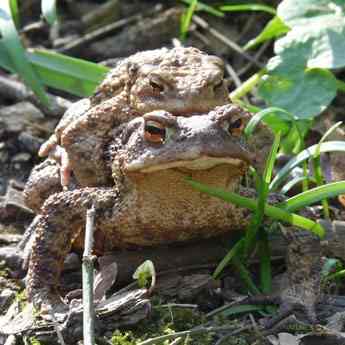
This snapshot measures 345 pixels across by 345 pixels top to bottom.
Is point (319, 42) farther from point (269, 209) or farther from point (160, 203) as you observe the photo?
point (160, 203)

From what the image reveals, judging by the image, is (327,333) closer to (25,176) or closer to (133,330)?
(133,330)

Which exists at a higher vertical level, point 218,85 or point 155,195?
point 218,85

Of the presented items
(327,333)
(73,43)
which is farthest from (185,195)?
(73,43)

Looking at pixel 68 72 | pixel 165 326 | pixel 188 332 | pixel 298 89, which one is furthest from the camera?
pixel 68 72

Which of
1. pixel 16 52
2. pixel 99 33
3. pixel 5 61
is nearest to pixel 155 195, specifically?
pixel 16 52

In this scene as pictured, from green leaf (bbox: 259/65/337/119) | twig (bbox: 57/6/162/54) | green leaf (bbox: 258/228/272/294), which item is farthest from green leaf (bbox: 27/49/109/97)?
green leaf (bbox: 258/228/272/294)

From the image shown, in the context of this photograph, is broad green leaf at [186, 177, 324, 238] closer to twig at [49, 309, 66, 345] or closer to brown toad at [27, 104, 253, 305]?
brown toad at [27, 104, 253, 305]
